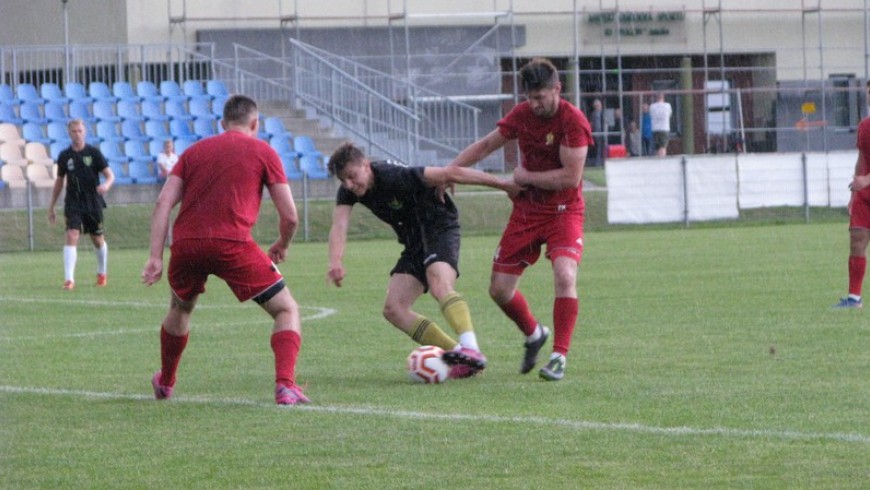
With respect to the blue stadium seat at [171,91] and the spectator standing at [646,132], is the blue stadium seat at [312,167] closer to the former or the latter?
the blue stadium seat at [171,91]

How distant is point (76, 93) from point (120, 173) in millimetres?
3019

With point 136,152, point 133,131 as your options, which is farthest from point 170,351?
point 133,131

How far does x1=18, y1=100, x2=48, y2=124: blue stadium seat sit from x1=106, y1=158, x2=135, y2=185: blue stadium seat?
2.00 metres

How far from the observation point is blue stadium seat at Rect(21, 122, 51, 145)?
30.3 m

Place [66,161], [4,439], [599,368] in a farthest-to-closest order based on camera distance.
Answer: [66,161], [599,368], [4,439]

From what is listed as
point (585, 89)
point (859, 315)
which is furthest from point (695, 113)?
point (859, 315)

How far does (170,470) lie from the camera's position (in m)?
6.31

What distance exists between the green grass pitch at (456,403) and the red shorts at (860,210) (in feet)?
2.72

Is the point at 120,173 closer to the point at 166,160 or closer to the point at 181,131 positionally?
the point at 166,160

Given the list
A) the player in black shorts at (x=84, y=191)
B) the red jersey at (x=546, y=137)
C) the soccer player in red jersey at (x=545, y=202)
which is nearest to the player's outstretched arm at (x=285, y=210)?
the soccer player in red jersey at (x=545, y=202)

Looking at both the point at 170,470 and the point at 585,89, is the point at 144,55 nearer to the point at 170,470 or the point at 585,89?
the point at 585,89

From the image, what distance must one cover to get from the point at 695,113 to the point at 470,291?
24.3 m

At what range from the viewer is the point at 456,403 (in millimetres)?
8156

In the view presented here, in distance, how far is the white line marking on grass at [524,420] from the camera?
6.76m
